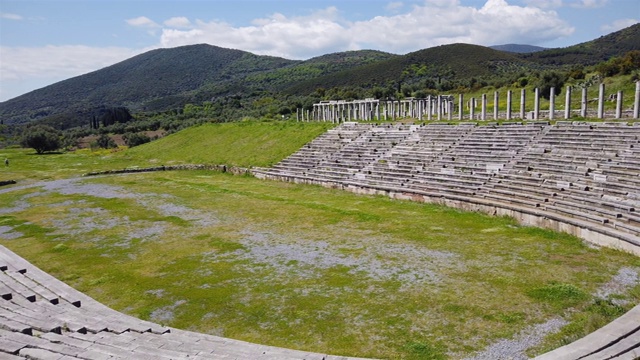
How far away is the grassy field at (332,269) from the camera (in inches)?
374

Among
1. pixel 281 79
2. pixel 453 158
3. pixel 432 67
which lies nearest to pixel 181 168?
pixel 453 158

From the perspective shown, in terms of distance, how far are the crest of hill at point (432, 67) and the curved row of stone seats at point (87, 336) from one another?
87.7m

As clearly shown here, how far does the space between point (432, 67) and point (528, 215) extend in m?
91.0

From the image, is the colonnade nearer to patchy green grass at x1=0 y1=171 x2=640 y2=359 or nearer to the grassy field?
the grassy field

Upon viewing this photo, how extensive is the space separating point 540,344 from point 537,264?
16.2 feet

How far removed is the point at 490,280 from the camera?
11836 mm

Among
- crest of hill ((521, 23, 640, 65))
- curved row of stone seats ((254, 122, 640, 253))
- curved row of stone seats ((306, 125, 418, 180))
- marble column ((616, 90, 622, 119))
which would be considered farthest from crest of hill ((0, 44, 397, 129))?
marble column ((616, 90, 622, 119))

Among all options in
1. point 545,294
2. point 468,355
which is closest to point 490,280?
point 545,294

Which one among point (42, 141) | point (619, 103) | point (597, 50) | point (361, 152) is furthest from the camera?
point (597, 50)

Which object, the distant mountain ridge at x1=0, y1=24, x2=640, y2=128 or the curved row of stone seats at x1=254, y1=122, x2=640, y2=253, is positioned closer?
the curved row of stone seats at x1=254, y1=122, x2=640, y2=253

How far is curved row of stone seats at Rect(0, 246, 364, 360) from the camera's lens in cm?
775

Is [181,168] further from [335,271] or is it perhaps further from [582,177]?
[582,177]

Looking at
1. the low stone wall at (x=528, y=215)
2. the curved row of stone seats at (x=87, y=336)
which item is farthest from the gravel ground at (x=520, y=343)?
the low stone wall at (x=528, y=215)

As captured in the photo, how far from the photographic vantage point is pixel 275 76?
15662 centimetres
